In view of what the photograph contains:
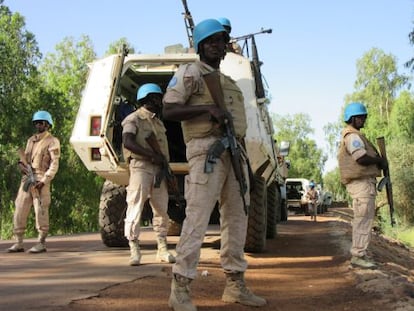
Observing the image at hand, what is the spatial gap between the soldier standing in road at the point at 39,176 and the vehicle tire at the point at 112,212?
0.76 m

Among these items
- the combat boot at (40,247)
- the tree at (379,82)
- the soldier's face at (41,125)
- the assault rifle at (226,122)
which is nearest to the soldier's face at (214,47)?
the assault rifle at (226,122)

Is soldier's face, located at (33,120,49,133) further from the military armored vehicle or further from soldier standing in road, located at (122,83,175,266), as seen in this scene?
soldier standing in road, located at (122,83,175,266)

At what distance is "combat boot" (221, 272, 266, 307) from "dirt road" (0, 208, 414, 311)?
60 mm

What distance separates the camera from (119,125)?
25.5 ft

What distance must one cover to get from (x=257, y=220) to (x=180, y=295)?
3.67 meters

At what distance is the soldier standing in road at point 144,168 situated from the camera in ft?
20.8

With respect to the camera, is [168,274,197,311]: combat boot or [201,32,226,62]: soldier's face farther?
[201,32,226,62]: soldier's face

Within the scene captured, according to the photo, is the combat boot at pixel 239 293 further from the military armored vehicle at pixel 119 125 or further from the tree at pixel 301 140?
the tree at pixel 301 140

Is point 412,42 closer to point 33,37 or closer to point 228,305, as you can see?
point 33,37

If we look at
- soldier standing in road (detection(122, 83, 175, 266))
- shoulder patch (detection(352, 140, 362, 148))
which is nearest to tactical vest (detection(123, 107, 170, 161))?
soldier standing in road (detection(122, 83, 175, 266))

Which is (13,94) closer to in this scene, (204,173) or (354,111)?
(354,111)

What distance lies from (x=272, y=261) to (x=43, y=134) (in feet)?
11.8

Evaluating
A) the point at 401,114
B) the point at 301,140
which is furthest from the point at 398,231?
the point at 301,140

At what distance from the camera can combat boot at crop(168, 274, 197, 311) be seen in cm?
386
